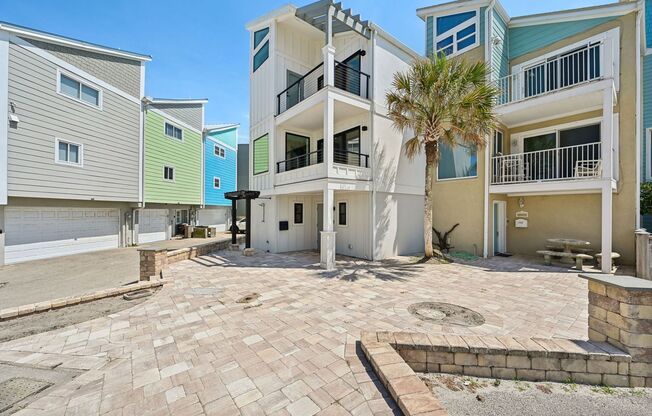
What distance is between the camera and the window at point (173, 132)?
58.0 ft

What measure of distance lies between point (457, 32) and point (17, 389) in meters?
16.7

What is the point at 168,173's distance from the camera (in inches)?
704

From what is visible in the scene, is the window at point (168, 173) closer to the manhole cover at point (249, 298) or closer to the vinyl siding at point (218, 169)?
the vinyl siding at point (218, 169)

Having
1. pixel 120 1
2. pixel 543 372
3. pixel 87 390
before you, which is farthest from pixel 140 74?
pixel 543 372

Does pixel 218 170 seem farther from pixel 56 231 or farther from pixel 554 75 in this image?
pixel 554 75

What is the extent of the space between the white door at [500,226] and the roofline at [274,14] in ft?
39.7

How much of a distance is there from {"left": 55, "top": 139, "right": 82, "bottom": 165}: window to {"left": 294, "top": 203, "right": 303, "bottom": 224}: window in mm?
10737

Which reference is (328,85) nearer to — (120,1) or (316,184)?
(316,184)

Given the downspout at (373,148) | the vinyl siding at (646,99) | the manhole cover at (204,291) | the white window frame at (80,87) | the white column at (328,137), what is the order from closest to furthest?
the manhole cover at (204,291) → the white column at (328,137) → the downspout at (373,148) → the vinyl siding at (646,99) → the white window frame at (80,87)

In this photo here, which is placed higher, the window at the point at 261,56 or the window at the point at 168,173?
the window at the point at 261,56

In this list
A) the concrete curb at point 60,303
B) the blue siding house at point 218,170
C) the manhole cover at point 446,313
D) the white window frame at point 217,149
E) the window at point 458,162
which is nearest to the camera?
the manhole cover at point 446,313

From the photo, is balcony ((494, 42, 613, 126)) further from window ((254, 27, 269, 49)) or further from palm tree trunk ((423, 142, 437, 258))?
window ((254, 27, 269, 49))

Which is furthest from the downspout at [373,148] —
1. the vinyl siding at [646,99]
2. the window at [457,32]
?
the vinyl siding at [646,99]

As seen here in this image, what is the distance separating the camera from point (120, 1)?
29.7ft
